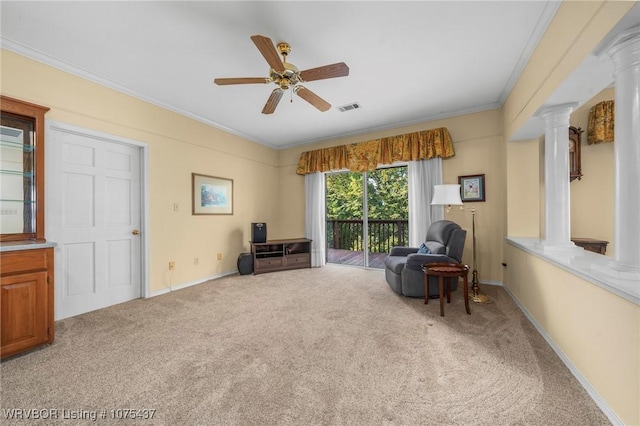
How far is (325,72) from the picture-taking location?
210 centimetres

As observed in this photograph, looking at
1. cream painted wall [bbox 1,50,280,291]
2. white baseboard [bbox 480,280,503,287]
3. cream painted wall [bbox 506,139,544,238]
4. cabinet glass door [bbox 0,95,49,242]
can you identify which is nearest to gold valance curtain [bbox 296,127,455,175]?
cream painted wall [bbox 506,139,544,238]

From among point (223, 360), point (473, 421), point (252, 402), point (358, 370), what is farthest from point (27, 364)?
point (473, 421)

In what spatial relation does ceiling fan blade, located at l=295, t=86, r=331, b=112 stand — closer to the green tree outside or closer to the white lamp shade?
the white lamp shade

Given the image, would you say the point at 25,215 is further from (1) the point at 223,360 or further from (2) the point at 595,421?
(2) the point at 595,421

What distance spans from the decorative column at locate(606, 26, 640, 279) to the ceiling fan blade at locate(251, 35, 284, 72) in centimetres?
205

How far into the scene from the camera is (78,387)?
155 centimetres

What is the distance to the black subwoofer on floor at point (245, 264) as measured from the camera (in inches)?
173

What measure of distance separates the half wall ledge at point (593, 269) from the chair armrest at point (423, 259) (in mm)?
774

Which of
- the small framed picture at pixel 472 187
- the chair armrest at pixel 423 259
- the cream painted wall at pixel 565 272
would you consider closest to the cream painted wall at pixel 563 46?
the cream painted wall at pixel 565 272

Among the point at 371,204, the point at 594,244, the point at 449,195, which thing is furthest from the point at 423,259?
the point at 371,204

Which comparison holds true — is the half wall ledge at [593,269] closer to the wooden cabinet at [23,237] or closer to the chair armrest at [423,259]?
the chair armrest at [423,259]

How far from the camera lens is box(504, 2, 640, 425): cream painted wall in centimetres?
125

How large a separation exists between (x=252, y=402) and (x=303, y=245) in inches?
145

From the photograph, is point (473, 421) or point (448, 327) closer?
point (473, 421)
